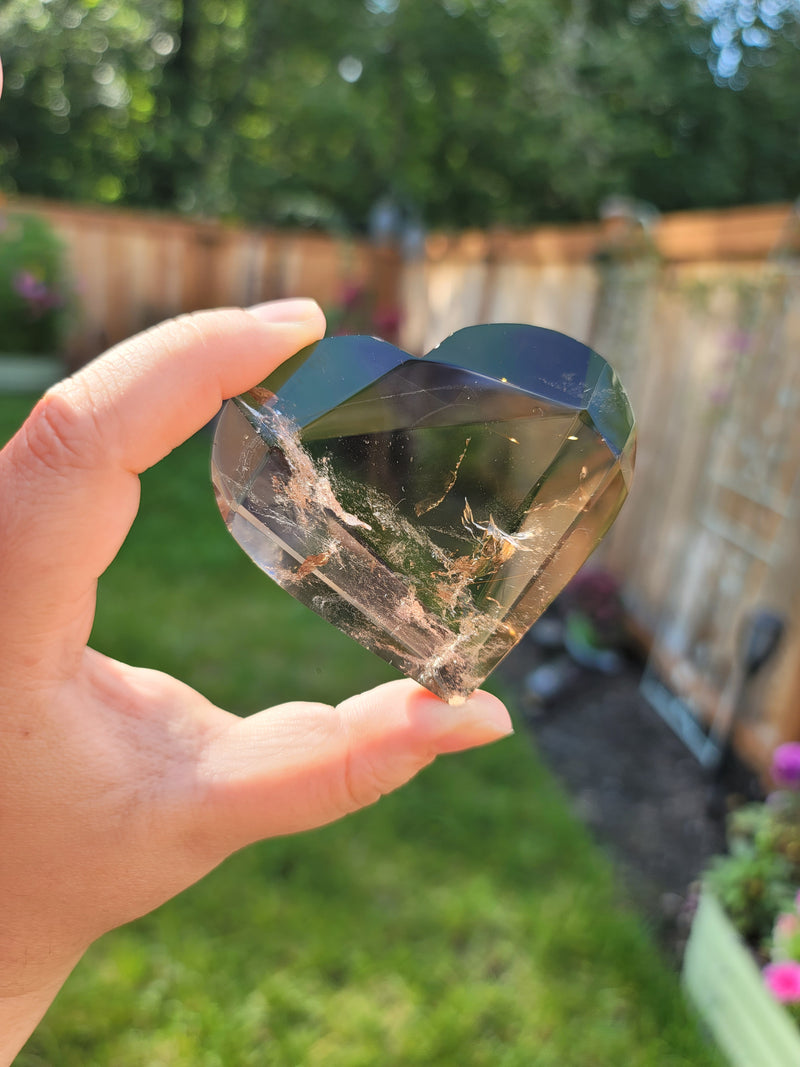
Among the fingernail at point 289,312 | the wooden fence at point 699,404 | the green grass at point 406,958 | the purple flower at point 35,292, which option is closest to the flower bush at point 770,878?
the green grass at point 406,958

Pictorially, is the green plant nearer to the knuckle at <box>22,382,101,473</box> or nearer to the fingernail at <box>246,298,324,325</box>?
the fingernail at <box>246,298,324,325</box>

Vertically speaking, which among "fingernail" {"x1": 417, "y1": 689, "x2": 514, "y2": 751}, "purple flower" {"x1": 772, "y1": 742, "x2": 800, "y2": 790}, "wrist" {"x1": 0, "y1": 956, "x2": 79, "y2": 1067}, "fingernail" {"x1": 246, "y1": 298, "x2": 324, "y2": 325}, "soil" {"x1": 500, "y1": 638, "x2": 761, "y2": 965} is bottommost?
"soil" {"x1": 500, "y1": 638, "x2": 761, "y2": 965}

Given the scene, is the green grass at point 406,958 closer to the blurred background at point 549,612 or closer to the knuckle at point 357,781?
the blurred background at point 549,612

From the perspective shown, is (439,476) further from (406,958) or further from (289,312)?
(406,958)

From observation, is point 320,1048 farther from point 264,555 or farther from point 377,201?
point 377,201

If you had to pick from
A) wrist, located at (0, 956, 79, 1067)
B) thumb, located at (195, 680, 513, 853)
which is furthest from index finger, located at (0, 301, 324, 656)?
wrist, located at (0, 956, 79, 1067)

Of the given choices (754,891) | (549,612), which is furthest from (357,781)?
(549,612)
